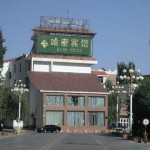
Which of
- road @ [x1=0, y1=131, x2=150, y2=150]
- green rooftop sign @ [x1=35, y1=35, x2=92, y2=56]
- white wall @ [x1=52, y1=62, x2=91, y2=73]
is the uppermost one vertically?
green rooftop sign @ [x1=35, y1=35, x2=92, y2=56]

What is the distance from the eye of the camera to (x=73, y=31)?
11438cm

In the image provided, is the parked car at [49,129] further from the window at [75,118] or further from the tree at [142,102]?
the tree at [142,102]

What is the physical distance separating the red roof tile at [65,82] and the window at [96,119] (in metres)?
4.97

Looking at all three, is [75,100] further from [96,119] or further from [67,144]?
[67,144]

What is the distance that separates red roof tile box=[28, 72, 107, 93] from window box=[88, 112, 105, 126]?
Result: 4967 millimetres

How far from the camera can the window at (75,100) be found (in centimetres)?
9825

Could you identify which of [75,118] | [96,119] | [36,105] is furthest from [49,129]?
[36,105]

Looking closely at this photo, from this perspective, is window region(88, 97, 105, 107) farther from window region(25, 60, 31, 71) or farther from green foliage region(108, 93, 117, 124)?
window region(25, 60, 31, 71)

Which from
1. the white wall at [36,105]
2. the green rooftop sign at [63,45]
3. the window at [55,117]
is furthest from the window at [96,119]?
the green rooftop sign at [63,45]

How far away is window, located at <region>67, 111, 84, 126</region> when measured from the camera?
320 ft

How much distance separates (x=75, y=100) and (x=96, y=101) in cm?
446

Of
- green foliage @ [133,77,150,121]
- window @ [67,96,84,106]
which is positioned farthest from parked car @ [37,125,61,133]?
green foliage @ [133,77,150,121]

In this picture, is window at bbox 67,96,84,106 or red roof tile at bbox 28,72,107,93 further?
red roof tile at bbox 28,72,107,93

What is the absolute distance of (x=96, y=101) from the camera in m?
99.9
